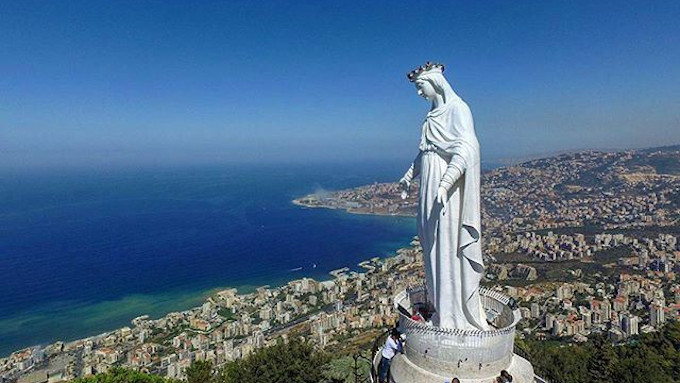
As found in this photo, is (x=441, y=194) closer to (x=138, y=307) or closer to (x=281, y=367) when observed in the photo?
(x=281, y=367)

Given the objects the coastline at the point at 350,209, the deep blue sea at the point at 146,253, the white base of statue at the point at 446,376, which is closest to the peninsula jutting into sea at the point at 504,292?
the deep blue sea at the point at 146,253

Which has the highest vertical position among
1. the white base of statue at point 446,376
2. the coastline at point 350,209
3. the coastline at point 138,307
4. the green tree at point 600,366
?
the white base of statue at point 446,376

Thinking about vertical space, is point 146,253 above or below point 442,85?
below

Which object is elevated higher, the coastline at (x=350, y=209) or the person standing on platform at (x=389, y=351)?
the person standing on platform at (x=389, y=351)

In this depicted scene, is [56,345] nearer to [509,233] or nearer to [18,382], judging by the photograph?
[18,382]

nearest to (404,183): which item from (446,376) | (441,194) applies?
(441,194)

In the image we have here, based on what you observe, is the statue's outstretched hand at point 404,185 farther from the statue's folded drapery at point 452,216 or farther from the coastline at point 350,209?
the coastline at point 350,209
